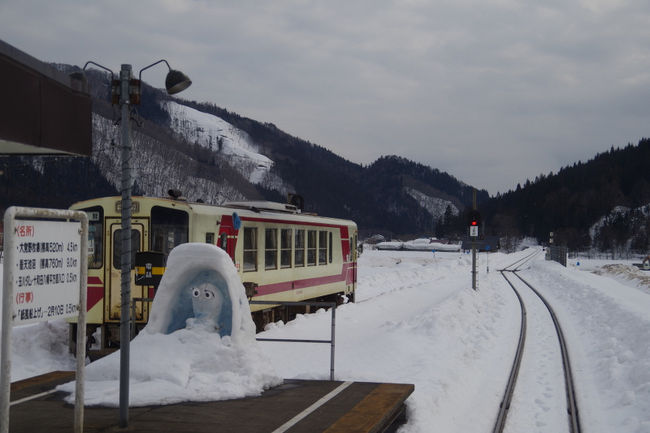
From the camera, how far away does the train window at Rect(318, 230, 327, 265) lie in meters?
18.5

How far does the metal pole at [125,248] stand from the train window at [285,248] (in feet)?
32.0

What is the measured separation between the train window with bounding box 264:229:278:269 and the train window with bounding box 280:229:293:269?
31 centimetres

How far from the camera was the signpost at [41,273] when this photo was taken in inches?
179

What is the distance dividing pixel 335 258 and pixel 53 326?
9.43 metres

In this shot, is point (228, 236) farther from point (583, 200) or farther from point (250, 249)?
point (583, 200)

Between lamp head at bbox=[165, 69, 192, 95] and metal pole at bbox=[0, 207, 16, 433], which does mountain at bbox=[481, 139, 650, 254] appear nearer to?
lamp head at bbox=[165, 69, 192, 95]

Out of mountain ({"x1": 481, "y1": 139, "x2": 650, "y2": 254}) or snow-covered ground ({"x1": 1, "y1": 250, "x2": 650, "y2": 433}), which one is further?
mountain ({"x1": 481, "y1": 139, "x2": 650, "y2": 254})

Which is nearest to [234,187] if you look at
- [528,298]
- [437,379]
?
[528,298]

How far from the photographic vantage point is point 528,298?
24.4 m

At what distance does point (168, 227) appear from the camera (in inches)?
493

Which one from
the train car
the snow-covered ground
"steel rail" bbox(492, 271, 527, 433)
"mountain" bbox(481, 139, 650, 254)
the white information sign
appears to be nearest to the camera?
the white information sign

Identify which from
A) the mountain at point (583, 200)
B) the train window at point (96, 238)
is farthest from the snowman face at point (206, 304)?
the mountain at point (583, 200)

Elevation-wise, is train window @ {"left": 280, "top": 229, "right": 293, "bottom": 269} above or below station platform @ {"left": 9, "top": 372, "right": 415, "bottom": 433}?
above

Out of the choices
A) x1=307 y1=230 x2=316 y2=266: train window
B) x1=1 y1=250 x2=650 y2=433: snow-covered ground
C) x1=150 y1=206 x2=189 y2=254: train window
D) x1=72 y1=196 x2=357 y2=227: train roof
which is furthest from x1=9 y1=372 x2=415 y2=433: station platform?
x1=307 y1=230 x2=316 y2=266: train window
